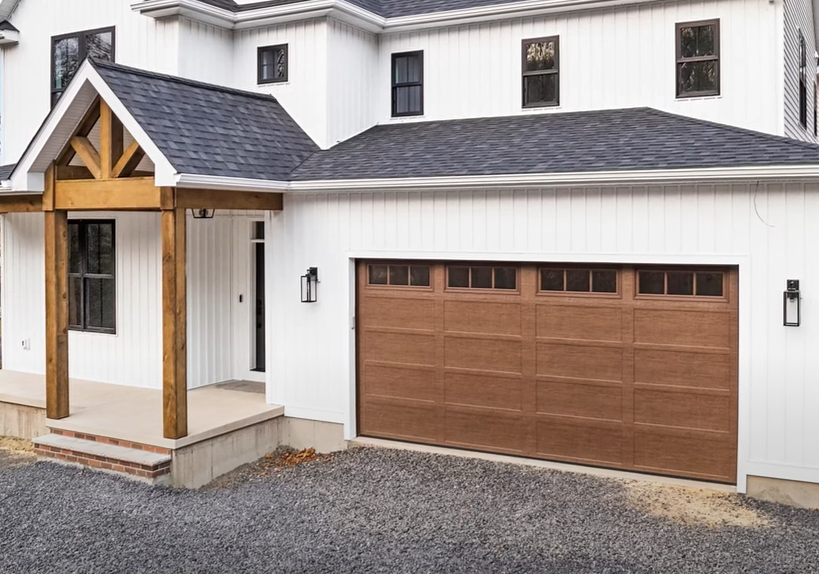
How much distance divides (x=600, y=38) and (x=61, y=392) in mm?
8375

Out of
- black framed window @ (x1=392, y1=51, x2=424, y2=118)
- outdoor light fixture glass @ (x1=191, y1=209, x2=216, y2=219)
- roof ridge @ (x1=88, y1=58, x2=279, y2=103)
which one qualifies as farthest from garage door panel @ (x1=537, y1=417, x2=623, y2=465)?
roof ridge @ (x1=88, y1=58, x2=279, y2=103)

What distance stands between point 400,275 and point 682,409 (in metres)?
3.66

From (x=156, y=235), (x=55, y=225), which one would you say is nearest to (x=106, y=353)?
(x=156, y=235)

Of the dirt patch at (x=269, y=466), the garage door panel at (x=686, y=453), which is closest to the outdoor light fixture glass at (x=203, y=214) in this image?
the dirt patch at (x=269, y=466)

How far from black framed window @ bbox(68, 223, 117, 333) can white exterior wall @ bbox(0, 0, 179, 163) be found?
2.09 m

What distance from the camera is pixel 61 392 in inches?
399

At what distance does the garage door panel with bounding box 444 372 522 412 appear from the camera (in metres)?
9.49

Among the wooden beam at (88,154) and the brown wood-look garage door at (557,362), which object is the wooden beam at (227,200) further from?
the brown wood-look garage door at (557,362)

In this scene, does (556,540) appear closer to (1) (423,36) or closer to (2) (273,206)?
(2) (273,206)

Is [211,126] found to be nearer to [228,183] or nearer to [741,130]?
[228,183]

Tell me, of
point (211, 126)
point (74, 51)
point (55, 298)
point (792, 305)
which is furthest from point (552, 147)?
point (74, 51)

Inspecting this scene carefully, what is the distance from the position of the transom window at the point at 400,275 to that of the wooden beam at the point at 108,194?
2.74 meters

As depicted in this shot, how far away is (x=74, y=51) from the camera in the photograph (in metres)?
12.9

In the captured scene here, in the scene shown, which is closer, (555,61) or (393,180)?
(393,180)
